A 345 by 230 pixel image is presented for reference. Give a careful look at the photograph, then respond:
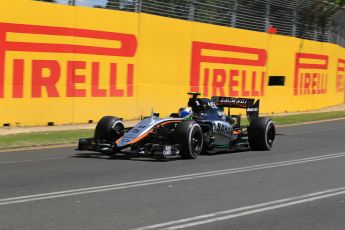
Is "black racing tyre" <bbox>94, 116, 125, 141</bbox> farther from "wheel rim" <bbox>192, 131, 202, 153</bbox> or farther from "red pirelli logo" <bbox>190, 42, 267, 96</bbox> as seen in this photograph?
"red pirelli logo" <bbox>190, 42, 267, 96</bbox>

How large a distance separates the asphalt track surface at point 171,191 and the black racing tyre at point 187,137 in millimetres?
235

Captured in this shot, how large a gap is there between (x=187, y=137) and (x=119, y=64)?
7.80 metres

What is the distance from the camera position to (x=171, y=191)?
8625 millimetres

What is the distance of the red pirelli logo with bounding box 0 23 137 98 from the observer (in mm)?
16281

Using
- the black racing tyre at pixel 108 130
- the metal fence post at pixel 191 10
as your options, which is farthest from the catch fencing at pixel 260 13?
the black racing tyre at pixel 108 130

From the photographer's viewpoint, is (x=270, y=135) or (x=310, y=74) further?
(x=310, y=74)

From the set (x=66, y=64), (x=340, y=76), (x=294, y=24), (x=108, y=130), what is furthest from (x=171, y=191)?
Answer: (x=340, y=76)

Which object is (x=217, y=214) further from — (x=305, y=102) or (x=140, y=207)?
(x=305, y=102)

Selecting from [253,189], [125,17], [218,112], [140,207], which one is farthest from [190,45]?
[140,207]

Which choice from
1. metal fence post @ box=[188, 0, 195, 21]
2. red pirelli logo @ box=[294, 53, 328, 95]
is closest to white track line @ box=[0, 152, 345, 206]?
metal fence post @ box=[188, 0, 195, 21]

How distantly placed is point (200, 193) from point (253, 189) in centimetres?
92

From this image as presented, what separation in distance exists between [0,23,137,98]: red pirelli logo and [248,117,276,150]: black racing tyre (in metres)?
6.01

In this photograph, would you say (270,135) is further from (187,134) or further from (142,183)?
(142,183)

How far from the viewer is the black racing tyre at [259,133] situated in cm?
1410
